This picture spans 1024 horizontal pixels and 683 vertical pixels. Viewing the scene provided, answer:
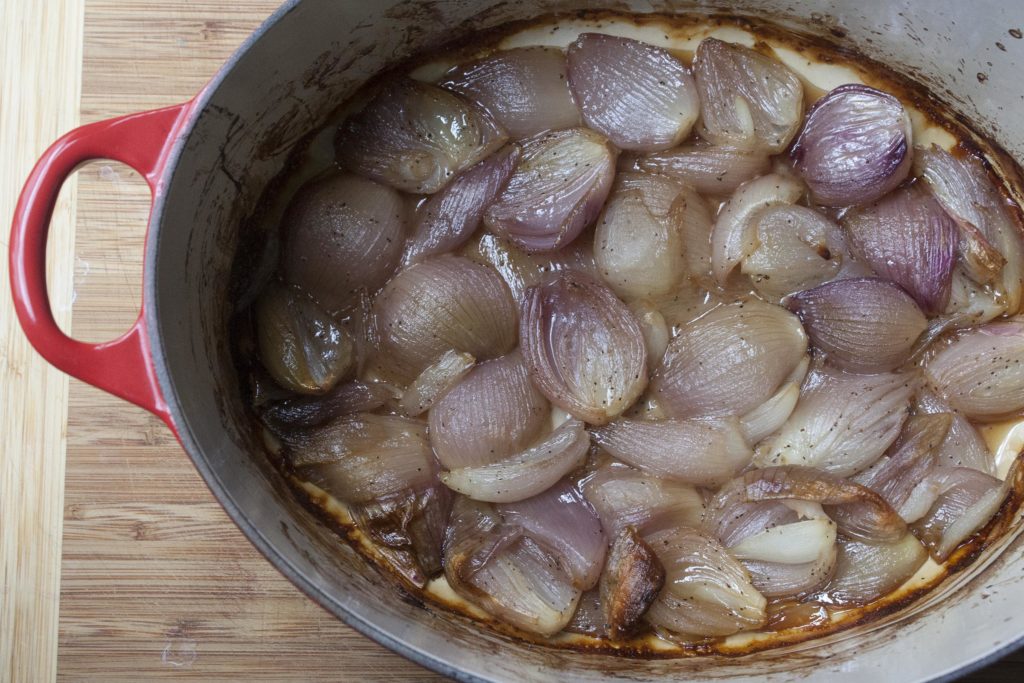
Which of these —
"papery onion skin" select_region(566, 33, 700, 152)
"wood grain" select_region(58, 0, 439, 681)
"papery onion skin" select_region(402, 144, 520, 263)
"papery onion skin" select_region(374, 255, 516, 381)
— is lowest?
"wood grain" select_region(58, 0, 439, 681)

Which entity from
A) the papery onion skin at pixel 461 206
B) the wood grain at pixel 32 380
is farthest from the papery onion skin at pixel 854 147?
the wood grain at pixel 32 380

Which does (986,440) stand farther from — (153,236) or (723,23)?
(153,236)

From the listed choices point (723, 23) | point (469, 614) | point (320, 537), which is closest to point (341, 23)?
point (723, 23)

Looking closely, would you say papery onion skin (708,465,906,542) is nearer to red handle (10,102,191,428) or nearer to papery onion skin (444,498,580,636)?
papery onion skin (444,498,580,636)

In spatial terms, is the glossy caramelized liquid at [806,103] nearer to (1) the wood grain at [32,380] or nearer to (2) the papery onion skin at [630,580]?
(2) the papery onion skin at [630,580]

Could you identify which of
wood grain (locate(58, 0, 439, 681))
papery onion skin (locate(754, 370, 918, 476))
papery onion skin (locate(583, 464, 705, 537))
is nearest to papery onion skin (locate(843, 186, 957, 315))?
papery onion skin (locate(754, 370, 918, 476))

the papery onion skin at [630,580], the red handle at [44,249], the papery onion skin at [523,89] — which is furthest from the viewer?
the papery onion skin at [523,89]

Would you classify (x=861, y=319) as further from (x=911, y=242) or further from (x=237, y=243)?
(x=237, y=243)
